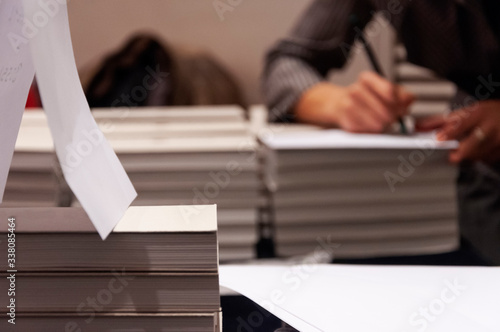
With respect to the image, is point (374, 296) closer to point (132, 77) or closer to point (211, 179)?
point (211, 179)

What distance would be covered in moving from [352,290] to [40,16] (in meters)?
0.27

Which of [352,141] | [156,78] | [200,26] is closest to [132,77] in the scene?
[156,78]

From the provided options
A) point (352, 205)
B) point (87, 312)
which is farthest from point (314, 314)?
point (352, 205)

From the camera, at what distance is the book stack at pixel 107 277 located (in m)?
0.28

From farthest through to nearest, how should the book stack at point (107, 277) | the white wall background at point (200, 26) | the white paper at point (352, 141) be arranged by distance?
1. the white wall background at point (200, 26)
2. the white paper at point (352, 141)
3. the book stack at point (107, 277)

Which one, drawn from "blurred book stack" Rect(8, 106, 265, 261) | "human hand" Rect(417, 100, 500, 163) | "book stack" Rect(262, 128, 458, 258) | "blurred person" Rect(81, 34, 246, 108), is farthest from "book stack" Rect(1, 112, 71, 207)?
"blurred person" Rect(81, 34, 246, 108)

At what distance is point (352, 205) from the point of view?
720mm

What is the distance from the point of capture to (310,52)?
1.27 metres

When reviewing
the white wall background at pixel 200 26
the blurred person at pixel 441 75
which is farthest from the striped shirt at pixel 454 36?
the white wall background at pixel 200 26

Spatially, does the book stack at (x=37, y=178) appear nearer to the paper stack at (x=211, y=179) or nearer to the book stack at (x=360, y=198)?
the paper stack at (x=211, y=179)

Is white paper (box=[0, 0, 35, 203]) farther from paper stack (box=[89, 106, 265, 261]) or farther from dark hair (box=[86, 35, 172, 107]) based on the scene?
dark hair (box=[86, 35, 172, 107])

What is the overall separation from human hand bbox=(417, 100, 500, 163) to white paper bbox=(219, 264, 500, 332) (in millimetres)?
352

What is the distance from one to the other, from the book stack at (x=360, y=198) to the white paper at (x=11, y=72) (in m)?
0.43

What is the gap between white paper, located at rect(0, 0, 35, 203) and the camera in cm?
30
